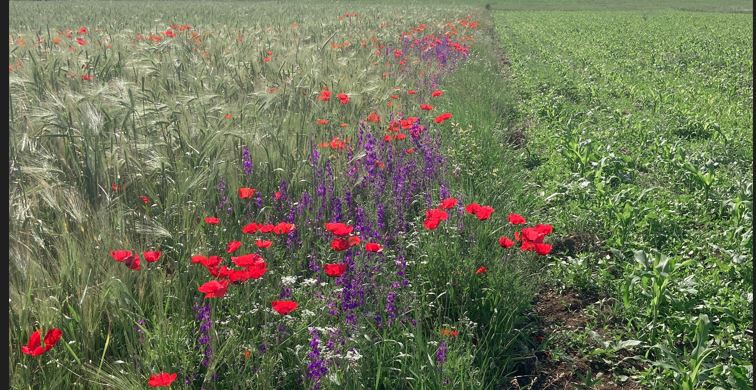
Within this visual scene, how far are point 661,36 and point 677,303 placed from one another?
19276 mm

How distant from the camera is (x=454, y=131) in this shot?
17.8 ft

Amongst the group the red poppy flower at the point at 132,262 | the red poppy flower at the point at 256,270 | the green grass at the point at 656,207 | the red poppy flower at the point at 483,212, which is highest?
the red poppy flower at the point at 483,212

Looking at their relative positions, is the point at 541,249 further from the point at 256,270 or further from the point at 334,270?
the point at 256,270

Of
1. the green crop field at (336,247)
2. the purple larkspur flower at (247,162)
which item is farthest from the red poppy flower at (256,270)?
the purple larkspur flower at (247,162)

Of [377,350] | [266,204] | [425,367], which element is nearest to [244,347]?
[377,350]

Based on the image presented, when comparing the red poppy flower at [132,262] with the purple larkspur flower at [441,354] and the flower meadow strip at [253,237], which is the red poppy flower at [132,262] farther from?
the purple larkspur flower at [441,354]

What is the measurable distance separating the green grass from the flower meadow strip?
0.53 meters

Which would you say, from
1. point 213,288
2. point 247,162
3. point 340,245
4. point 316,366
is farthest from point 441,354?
point 247,162

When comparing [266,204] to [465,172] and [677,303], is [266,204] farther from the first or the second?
[677,303]

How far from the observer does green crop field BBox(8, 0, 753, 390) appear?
89.2 inches

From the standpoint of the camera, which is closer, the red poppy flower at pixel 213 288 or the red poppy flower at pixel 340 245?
the red poppy flower at pixel 213 288

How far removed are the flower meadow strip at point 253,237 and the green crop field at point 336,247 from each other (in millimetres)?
17

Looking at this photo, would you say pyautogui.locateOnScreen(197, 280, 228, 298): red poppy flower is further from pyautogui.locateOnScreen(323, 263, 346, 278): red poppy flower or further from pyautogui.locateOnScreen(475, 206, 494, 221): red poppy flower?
pyautogui.locateOnScreen(475, 206, 494, 221): red poppy flower

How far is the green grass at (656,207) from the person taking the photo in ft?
9.36
